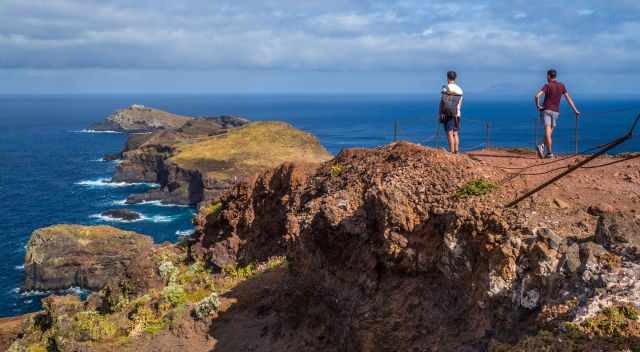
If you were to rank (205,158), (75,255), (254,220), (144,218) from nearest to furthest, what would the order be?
(254,220) < (75,255) < (144,218) < (205,158)

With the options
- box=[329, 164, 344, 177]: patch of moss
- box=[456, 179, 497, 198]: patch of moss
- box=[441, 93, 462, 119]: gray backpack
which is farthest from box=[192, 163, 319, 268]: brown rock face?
box=[456, 179, 497, 198]: patch of moss

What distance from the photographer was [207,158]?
360ft

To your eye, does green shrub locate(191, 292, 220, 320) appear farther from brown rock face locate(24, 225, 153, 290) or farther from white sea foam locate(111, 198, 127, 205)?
white sea foam locate(111, 198, 127, 205)

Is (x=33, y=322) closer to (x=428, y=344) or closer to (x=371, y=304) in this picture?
(x=371, y=304)

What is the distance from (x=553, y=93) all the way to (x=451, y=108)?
10.8ft

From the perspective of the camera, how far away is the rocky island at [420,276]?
976cm

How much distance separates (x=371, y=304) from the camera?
13.9 m

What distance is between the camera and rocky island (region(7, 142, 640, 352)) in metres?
9.76

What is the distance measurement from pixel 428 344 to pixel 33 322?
19.3m

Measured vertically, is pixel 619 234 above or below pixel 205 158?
above

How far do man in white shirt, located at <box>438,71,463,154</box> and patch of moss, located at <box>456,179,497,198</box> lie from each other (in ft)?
14.8

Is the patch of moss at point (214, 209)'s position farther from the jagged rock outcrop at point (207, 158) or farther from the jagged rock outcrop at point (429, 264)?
the jagged rock outcrop at point (207, 158)

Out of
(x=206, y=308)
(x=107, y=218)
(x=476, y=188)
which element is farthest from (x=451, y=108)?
(x=107, y=218)

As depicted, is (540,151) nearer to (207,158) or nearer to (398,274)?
(398,274)
